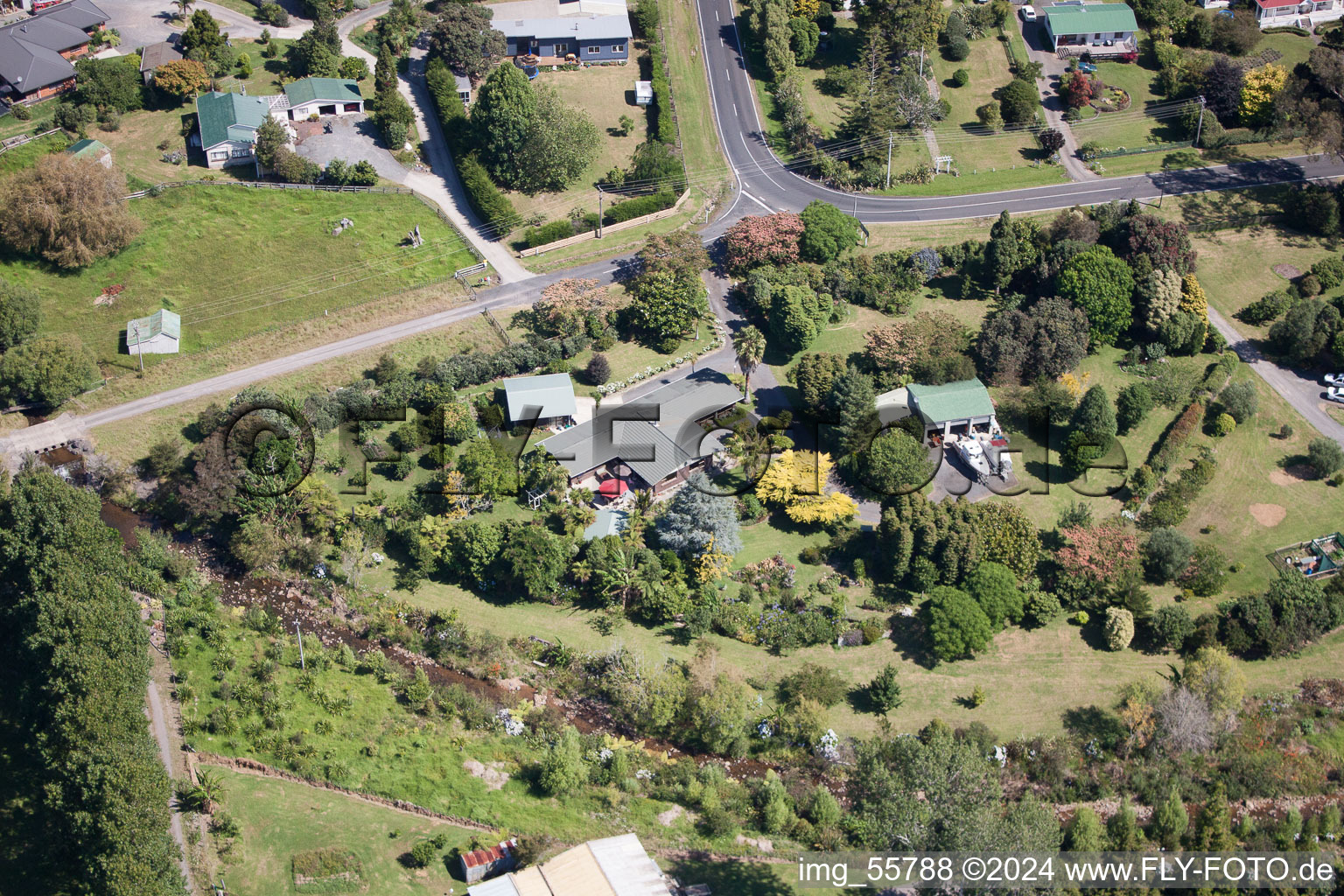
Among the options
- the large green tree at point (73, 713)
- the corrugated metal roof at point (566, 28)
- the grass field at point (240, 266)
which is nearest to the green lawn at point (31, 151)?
the grass field at point (240, 266)

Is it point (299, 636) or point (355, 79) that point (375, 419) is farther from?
point (355, 79)

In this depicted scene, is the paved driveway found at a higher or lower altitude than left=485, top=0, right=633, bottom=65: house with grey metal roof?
lower

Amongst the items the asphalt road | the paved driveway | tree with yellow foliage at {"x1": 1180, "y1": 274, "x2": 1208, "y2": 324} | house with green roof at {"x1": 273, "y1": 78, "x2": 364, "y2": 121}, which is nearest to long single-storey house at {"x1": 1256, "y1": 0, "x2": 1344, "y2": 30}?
the asphalt road

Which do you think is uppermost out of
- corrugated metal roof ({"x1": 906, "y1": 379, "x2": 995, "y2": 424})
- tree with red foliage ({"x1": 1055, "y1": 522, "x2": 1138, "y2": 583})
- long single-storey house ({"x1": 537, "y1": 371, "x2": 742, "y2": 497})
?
corrugated metal roof ({"x1": 906, "y1": 379, "x2": 995, "y2": 424})

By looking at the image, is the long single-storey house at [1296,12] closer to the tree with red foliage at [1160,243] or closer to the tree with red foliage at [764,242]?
the tree with red foliage at [1160,243]

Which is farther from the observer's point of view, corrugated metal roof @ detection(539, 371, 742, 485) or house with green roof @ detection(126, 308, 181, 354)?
house with green roof @ detection(126, 308, 181, 354)

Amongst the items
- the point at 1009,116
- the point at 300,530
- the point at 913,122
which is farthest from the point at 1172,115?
the point at 300,530

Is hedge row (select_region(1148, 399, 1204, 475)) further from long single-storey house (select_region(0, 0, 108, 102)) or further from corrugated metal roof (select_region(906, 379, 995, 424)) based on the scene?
long single-storey house (select_region(0, 0, 108, 102))

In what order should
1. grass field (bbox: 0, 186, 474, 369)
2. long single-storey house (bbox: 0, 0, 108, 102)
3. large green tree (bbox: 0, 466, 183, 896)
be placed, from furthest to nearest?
long single-storey house (bbox: 0, 0, 108, 102), grass field (bbox: 0, 186, 474, 369), large green tree (bbox: 0, 466, 183, 896)
